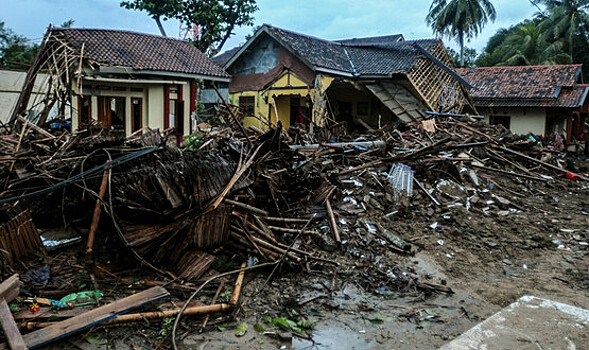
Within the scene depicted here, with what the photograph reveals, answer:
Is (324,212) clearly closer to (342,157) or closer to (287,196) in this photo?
(287,196)

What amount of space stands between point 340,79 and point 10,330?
1768cm

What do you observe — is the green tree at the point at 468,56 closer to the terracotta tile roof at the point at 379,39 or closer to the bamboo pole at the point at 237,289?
the terracotta tile roof at the point at 379,39

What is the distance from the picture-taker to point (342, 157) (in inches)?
376

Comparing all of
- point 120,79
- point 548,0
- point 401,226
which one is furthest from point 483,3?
point 401,226

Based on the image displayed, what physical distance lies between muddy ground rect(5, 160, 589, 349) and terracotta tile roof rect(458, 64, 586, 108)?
60.1 feet

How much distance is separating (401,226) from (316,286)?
2.54 meters

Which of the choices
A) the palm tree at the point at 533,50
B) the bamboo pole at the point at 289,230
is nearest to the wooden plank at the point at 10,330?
the bamboo pole at the point at 289,230

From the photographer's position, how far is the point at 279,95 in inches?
817

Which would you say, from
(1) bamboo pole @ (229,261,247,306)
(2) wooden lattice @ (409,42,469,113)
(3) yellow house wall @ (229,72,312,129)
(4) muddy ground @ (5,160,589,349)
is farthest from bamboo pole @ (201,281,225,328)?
(2) wooden lattice @ (409,42,469,113)

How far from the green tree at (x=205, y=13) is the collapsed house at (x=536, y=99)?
16.7 m

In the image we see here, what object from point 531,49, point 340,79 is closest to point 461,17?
point 531,49

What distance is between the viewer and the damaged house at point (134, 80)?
14.6m

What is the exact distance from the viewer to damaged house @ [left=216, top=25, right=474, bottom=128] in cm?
1883

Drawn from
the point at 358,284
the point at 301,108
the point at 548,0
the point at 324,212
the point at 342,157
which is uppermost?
the point at 548,0
